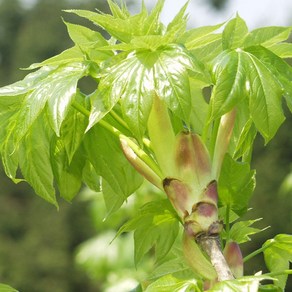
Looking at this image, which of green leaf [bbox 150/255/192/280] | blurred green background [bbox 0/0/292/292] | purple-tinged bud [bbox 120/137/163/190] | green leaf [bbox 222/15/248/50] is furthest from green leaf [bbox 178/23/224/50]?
blurred green background [bbox 0/0/292/292]

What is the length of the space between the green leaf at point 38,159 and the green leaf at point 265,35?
0.23 metres

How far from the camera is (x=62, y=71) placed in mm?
878

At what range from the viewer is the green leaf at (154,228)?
920 millimetres

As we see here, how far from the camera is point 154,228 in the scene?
0.95 m

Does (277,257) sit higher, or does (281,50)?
(281,50)


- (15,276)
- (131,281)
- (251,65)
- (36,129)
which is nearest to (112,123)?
(36,129)

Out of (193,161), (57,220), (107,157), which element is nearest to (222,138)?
(193,161)

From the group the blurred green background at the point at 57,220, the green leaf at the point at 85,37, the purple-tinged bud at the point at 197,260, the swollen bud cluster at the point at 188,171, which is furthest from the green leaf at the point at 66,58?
the blurred green background at the point at 57,220

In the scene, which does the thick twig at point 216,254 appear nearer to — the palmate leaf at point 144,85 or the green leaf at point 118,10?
the palmate leaf at point 144,85

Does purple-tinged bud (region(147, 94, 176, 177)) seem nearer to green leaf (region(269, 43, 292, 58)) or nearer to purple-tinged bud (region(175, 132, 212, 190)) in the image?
purple-tinged bud (region(175, 132, 212, 190))

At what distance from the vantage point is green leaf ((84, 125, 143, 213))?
942 mm

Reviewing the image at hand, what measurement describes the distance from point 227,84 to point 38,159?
9.3 inches

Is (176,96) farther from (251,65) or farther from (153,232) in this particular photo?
(153,232)

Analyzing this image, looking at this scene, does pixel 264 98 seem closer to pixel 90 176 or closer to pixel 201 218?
pixel 201 218
